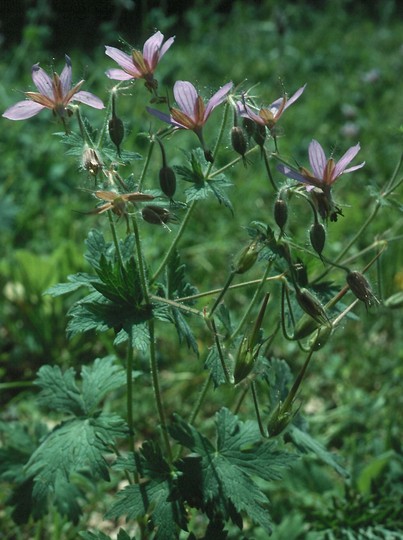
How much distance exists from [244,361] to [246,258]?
0.55 feet

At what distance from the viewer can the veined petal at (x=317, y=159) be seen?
3.71ft

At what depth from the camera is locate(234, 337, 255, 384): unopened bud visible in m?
1.19

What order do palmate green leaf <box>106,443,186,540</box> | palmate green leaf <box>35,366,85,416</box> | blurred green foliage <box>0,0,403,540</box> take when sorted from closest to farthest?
palmate green leaf <box>106,443,186,540</box> < palmate green leaf <box>35,366,85,416</box> < blurred green foliage <box>0,0,403,540</box>

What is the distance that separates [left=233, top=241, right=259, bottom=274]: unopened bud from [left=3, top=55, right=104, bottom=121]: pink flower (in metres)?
0.33

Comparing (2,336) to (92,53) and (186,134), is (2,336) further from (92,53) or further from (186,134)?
(92,53)

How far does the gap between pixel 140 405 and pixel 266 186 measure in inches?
52.5

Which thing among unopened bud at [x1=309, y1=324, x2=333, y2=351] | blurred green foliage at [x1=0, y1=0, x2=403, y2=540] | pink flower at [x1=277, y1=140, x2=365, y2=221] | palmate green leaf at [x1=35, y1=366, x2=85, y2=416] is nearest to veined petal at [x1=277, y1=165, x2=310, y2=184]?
pink flower at [x1=277, y1=140, x2=365, y2=221]

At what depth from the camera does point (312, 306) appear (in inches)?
46.5

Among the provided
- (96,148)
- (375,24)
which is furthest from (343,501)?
(375,24)

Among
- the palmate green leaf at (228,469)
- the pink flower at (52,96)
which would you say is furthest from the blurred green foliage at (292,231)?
the palmate green leaf at (228,469)

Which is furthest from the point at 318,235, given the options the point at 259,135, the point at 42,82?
the point at 42,82

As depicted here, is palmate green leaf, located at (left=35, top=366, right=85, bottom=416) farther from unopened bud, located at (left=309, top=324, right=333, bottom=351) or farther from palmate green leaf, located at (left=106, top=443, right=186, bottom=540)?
unopened bud, located at (left=309, top=324, right=333, bottom=351)

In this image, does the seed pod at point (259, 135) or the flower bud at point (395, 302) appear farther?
the flower bud at point (395, 302)

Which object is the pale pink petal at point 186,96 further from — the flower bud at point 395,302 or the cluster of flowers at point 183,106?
the flower bud at point 395,302
